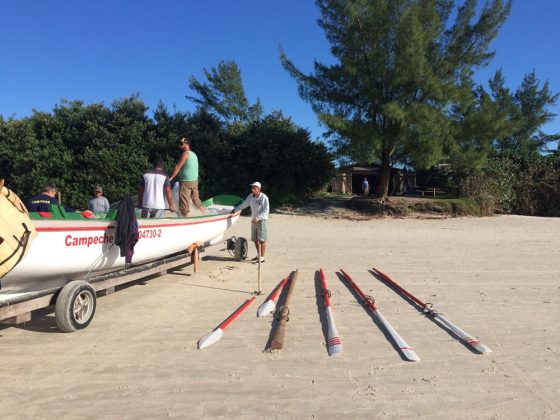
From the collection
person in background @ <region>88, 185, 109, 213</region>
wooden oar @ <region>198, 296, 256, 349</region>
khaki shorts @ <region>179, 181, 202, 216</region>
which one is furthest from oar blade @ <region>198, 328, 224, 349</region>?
person in background @ <region>88, 185, 109, 213</region>

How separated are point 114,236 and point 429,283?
183 inches

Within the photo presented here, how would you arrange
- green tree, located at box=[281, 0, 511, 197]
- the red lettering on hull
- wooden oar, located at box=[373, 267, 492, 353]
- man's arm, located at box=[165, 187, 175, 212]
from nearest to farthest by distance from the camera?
1. wooden oar, located at box=[373, 267, 492, 353]
2. the red lettering on hull
3. man's arm, located at box=[165, 187, 175, 212]
4. green tree, located at box=[281, 0, 511, 197]

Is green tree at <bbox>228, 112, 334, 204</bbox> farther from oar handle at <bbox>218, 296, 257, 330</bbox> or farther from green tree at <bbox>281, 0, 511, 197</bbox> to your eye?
oar handle at <bbox>218, 296, 257, 330</bbox>

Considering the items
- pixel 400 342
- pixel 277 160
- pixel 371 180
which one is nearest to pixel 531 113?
pixel 371 180

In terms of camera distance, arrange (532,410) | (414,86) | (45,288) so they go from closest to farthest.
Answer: (532,410) → (45,288) → (414,86)

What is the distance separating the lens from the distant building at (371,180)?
101ft

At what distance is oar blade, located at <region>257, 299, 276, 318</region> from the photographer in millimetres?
4582

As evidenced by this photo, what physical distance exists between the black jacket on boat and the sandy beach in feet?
2.64

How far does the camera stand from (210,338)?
3.76 meters

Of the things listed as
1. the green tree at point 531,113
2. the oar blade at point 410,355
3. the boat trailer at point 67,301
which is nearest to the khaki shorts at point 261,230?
the boat trailer at point 67,301

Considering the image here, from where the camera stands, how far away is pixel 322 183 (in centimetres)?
2142

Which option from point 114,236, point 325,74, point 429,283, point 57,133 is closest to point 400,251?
point 429,283

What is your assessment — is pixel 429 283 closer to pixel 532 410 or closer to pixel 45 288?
pixel 532 410

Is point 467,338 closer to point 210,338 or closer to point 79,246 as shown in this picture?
point 210,338
